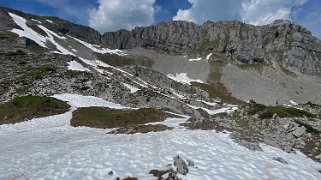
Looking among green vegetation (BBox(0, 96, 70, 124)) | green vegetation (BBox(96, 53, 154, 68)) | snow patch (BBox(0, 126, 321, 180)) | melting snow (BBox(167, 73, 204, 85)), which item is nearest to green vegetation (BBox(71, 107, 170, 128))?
green vegetation (BBox(0, 96, 70, 124))

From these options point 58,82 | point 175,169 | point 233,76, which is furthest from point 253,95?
point 175,169

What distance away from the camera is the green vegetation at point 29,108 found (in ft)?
126

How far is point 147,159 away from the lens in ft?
59.9

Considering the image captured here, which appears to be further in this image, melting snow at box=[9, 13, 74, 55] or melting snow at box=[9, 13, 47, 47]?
melting snow at box=[9, 13, 74, 55]

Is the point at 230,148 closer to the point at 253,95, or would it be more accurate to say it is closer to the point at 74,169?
the point at 74,169

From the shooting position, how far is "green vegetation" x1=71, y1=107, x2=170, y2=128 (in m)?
38.2

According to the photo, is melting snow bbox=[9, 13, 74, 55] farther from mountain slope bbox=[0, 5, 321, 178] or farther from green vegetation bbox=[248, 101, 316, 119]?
green vegetation bbox=[248, 101, 316, 119]

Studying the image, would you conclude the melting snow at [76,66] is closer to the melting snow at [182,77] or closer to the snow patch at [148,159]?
the snow patch at [148,159]

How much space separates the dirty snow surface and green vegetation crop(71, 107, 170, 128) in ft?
35.1

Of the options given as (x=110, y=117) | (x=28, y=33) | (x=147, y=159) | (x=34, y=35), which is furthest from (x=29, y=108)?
(x=34, y=35)

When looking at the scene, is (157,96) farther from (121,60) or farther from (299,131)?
(121,60)

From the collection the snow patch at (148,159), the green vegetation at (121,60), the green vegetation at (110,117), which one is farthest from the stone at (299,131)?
the green vegetation at (121,60)

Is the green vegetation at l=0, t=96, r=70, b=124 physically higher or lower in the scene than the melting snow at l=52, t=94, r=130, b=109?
lower

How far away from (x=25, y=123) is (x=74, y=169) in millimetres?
22897
